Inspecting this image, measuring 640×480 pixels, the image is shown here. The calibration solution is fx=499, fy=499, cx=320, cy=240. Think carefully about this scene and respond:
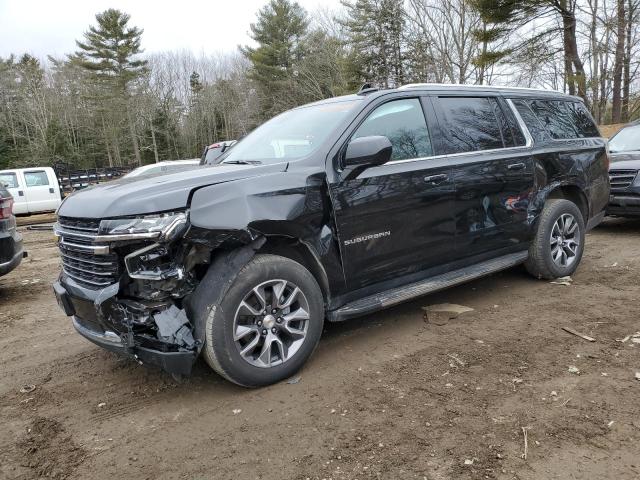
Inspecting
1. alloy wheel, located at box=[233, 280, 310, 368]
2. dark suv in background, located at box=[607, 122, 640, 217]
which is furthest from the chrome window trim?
dark suv in background, located at box=[607, 122, 640, 217]

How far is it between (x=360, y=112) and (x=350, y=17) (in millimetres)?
31313

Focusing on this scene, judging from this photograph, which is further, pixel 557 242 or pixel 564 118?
pixel 564 118

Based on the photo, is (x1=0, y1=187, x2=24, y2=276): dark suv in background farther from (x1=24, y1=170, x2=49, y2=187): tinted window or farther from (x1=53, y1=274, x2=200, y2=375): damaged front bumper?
(x1=24, y1=170, x2=49, y2=187): tinted window

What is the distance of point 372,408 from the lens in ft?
9.38

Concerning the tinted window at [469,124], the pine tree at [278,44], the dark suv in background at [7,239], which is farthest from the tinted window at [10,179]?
the pine tree at [278,44]

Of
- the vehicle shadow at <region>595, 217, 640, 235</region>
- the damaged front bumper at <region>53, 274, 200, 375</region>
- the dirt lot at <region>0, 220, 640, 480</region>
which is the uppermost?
the damaged front bumper at <region>53, 274, 200, 375</region>

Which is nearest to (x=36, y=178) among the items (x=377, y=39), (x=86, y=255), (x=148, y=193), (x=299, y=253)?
(x=86, y=255)

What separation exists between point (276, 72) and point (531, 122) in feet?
118

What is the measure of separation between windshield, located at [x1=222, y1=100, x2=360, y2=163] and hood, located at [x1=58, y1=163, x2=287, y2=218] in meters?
0.40

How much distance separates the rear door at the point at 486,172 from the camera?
4152 mm

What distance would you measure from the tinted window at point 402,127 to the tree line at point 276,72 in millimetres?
20322

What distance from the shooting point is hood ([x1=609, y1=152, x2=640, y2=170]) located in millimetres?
7512

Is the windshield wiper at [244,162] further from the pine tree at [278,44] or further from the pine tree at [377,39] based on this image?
the pine tree at [278,44]

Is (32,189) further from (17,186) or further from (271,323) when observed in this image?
(271,323)
